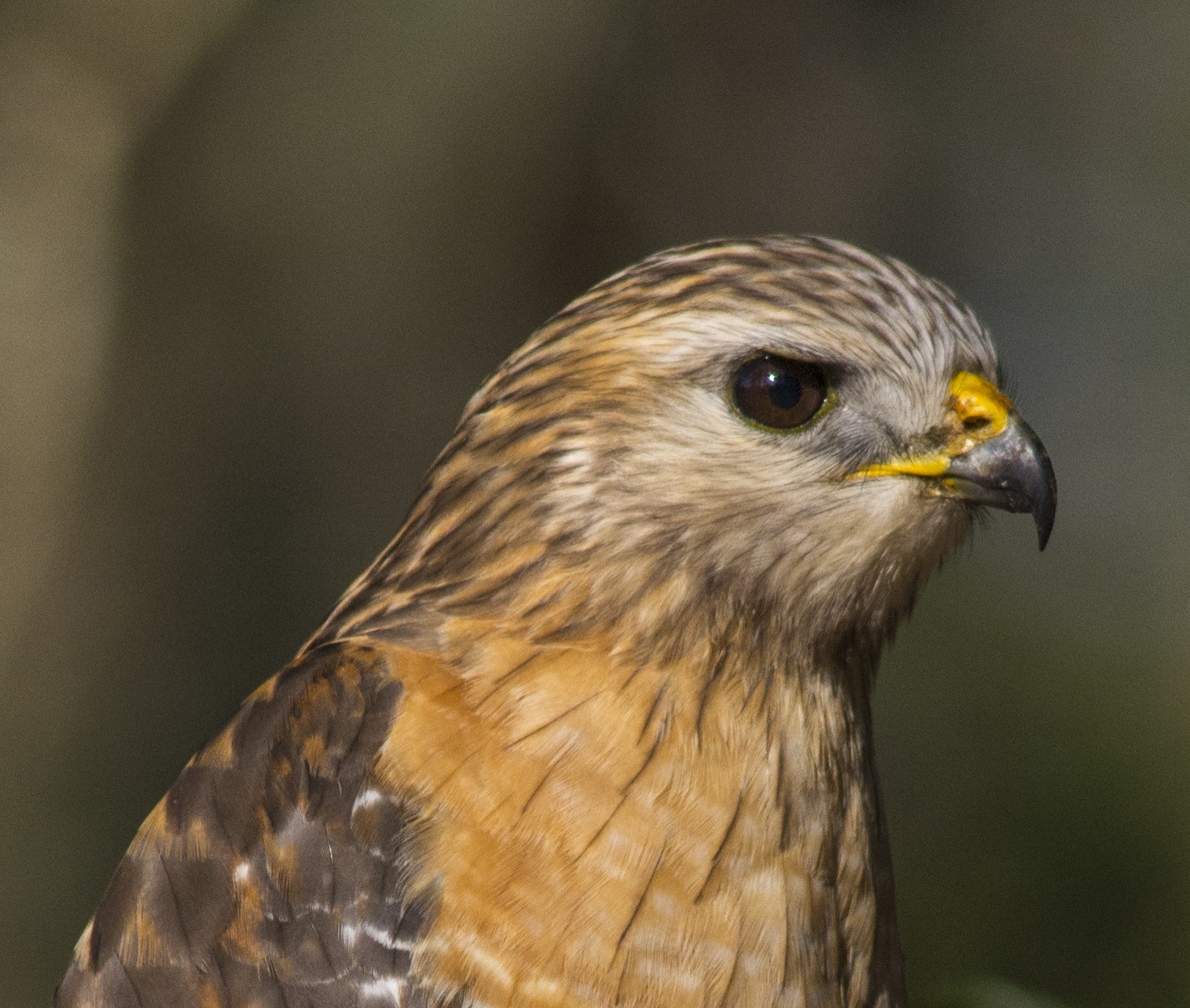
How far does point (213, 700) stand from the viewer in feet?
19.8

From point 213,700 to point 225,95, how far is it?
9.06 ft

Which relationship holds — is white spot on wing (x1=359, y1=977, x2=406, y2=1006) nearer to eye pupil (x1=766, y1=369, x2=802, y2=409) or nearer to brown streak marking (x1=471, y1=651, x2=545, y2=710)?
brown streak marking (x1=471, y1=651, x2=545, y2=710)

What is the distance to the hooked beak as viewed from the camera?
6.37ft

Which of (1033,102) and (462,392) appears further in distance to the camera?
(1033,102)

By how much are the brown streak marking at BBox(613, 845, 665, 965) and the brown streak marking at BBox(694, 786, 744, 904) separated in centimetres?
7

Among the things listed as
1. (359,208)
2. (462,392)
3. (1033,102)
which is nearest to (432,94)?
(359,208)

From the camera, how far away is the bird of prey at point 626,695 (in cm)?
173

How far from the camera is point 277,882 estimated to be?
5.69 feet

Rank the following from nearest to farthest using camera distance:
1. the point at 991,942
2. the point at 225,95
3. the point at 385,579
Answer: the point at 385,579 < the point at 991,942 < the point at 225,95

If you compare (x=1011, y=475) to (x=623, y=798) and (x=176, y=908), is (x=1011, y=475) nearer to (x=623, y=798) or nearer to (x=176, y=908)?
(x=623, y=798)

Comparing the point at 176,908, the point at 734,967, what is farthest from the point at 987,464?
the point at 176,908

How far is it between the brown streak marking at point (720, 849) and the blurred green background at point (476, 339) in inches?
110

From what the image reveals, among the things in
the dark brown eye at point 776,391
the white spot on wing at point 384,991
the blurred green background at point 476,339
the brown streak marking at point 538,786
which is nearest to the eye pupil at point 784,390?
the dark brown eye at point 776,391

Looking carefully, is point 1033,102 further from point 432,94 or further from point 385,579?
point 385,579
